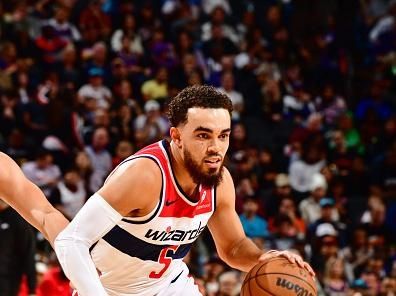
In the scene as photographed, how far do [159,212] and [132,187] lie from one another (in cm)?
28

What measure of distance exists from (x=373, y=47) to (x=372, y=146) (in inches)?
108

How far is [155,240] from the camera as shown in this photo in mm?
4496

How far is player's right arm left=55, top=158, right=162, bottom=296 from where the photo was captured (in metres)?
4.09

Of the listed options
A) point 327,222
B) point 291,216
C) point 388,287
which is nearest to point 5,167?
point 388,287

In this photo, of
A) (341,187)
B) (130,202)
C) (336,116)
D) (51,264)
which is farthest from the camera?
(336,116)

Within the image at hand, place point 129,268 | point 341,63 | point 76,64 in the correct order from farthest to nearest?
1. point 341,63
2. point 76,64
3. point 129,268

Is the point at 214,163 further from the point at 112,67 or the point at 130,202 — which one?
the point at 112,67

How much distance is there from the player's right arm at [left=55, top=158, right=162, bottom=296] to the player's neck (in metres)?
0.26

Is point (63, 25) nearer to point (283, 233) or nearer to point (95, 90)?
point (95, 90)

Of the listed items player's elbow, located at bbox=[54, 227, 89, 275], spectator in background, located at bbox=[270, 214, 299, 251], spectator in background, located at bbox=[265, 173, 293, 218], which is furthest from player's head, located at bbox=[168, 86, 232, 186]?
Answer: spectator in background, located at bbox=[265, 173, 293, 218]

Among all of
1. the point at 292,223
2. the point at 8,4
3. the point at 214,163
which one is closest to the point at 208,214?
the point at 214,163

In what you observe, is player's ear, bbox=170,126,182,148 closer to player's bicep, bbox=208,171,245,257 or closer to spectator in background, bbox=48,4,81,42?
player's bicep, bbox=208,171,245,257

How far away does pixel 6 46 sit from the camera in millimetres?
12203

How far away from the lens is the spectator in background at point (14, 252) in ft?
24.4
